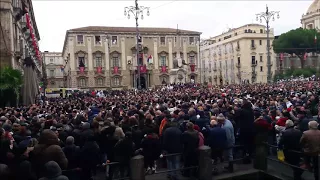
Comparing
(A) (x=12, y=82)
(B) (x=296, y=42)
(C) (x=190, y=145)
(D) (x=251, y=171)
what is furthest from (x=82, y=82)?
(C) (x=190, y=145)

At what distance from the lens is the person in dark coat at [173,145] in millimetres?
9070

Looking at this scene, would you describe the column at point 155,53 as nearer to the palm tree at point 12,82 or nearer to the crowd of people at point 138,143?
the palm tree at point 12,82

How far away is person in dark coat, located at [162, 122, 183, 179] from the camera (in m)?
9.07

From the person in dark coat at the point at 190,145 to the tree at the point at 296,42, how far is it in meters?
67.3

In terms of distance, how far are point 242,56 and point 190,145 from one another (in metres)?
70.2

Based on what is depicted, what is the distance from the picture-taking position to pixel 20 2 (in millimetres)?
33375

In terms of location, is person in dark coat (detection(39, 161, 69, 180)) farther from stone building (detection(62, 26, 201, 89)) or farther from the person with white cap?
stone building (detection(62, 26, 201, 89))

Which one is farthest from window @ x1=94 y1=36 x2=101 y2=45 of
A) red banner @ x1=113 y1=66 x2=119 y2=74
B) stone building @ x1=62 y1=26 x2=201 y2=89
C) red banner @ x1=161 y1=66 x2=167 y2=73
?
red banner @ x1=161 y1=66 x2=167 y2=73

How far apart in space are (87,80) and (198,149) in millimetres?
61661

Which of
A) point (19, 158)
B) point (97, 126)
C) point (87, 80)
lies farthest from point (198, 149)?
point (87, 80)

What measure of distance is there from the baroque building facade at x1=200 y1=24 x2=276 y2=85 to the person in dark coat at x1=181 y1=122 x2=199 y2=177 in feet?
216

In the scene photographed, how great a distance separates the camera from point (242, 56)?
76688 millimetres

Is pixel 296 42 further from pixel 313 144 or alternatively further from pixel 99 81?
pixel 313 144

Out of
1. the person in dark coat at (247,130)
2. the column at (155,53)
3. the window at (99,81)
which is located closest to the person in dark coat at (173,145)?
the person in dark coat at (247,130)
